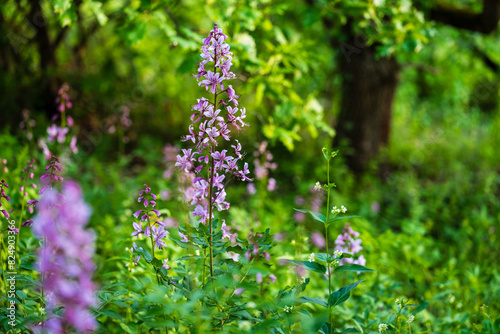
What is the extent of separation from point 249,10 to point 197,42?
0.43 m

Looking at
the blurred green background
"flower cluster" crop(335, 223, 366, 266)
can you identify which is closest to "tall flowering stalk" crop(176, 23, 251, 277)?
the blurred green background

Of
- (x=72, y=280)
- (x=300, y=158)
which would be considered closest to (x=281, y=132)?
(x=72, y=280)

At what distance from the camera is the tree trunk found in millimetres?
5949

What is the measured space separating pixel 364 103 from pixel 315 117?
296cm

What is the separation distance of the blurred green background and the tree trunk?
2 centimetres

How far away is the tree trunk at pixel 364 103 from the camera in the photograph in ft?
19.5

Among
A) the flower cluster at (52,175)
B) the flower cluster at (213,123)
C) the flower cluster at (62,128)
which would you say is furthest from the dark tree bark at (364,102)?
the flower cluster at (52,175)

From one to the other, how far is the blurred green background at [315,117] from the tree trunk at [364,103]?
19 mm

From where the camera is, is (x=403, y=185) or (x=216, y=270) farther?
(x=403, y=185)

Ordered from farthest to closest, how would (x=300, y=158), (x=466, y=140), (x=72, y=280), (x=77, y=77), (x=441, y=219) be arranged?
(x=466, y=140) → (x=77, y=77) → (x=300, y=158) → (x=441, y=219) → (x=72, y=280)

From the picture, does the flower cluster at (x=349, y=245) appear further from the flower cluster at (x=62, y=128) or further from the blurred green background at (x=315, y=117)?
the flower cluster at (x=62, y=128)

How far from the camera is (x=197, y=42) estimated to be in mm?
3053

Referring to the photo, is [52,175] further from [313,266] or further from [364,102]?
[364,102]

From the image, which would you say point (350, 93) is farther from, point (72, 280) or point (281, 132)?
point (72, 280)
